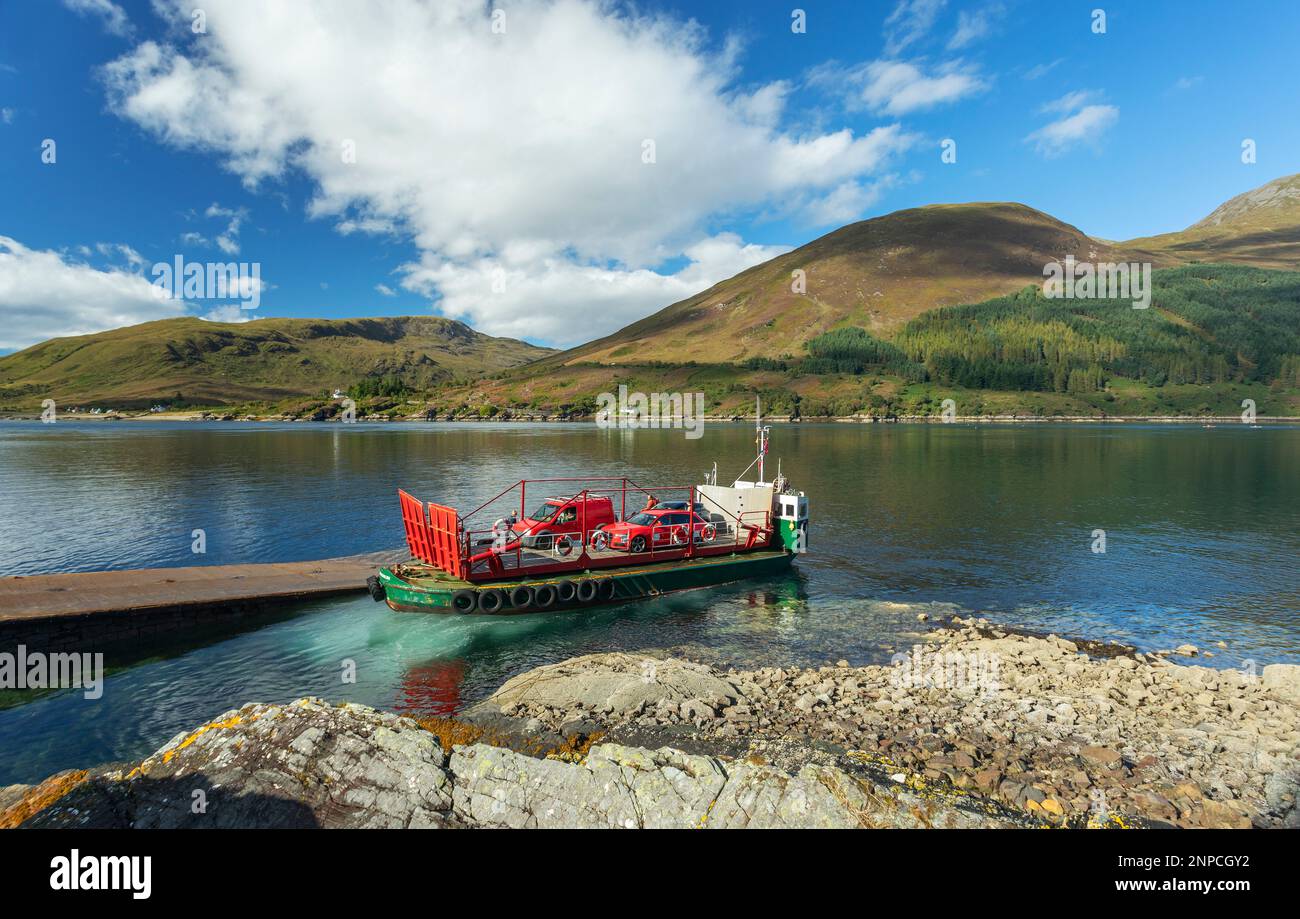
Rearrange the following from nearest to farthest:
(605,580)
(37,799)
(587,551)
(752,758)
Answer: (37,799), (752,758), (605,580), (587,551)

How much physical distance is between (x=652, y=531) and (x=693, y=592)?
409cm

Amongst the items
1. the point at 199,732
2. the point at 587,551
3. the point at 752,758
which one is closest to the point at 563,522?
the point at 587,551

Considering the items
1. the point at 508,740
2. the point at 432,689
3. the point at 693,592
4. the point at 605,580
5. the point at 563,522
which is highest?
the point at 563,522

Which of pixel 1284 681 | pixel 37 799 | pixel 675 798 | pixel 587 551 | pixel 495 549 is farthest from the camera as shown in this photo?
pixel 587 551

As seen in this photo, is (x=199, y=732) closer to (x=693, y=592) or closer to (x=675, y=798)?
(x=675, y=798)

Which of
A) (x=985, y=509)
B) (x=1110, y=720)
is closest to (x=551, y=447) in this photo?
(x=985, y=509)

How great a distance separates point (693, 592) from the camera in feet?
109

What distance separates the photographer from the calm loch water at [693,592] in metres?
21.3

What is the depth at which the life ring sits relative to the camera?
28297 millimetres

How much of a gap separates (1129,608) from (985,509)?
91.3ft

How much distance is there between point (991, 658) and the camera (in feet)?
71.4

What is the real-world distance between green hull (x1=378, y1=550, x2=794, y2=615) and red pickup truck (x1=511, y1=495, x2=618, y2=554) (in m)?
2.97

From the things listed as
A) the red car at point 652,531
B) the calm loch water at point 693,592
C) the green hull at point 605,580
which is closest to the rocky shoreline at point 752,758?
the calm loch water at point 693,592

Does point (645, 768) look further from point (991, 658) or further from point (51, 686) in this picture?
point (51, 686)
